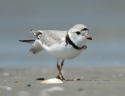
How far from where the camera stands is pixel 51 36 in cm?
674

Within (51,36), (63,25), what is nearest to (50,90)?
(51,36)

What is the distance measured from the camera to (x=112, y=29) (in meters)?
12.4

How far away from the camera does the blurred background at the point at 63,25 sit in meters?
9.37

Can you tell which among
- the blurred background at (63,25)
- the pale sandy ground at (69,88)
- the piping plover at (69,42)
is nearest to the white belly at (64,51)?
the piping plover at (69,42)

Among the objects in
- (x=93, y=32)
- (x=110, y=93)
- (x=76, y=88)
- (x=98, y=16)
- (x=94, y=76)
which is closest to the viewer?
(x=110, y=93)

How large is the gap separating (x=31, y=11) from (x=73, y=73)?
22.7 feet

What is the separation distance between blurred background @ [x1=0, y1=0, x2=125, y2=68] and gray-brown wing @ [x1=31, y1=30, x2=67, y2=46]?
1.75 m

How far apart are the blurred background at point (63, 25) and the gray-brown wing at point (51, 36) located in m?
1.75

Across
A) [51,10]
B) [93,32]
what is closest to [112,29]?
[93,32]

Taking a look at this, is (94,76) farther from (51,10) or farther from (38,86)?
(51,10)

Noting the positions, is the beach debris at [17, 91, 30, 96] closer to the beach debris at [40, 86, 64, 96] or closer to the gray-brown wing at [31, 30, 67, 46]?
the beach debris at [40, 86, 64, 96]

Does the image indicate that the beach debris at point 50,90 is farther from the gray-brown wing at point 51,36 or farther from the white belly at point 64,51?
the gray-brown wing at point 51,36

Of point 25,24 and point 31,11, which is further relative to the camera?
point 31,11

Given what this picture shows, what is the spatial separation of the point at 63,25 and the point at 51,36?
5.81 metres
